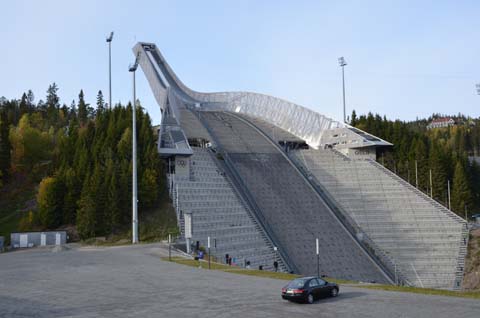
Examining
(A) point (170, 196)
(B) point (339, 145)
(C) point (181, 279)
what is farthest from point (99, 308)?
(B) point (339, 145)

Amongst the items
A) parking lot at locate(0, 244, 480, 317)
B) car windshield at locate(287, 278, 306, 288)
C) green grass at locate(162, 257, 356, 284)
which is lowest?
green grass at locate(162, 257, 356, 284)

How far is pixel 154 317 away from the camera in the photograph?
38.9ft

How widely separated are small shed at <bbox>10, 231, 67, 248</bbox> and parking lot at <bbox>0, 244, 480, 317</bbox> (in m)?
10.1

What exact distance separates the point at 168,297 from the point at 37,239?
21239mm

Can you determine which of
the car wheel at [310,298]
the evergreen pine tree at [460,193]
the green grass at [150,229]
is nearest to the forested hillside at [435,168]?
the evergreen pine tree at [460,193]

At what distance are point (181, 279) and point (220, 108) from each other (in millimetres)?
47736

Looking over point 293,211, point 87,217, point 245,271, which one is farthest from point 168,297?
point 293,211

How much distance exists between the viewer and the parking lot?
12.4m

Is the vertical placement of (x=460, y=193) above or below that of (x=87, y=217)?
above

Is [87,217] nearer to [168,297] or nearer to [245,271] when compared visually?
[245,271]

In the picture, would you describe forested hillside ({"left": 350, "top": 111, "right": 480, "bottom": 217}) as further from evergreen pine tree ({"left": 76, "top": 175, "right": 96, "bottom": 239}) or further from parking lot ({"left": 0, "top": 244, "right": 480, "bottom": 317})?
parking lot ({"left": 0, "top": 244, "right": 480, "bottom": 317})

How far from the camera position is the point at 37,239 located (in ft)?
106

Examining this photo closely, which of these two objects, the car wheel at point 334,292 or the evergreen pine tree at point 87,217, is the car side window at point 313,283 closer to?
the car wheel at point 334,292

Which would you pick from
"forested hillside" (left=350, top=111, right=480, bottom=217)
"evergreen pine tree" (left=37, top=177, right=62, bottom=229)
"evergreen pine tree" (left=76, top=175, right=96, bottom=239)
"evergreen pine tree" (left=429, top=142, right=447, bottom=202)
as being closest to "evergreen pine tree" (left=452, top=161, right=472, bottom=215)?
"forested hillside" (left=350, top=111, right=480, bottom=217)
